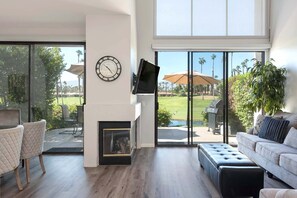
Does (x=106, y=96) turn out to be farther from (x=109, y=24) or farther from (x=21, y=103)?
(x=21, y=103)

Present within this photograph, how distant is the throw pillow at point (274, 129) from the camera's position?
496cm

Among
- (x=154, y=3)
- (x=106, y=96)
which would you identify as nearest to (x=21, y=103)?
(x=106, y=96)

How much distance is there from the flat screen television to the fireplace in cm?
→ 80

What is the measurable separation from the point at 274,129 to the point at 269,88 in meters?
1.37

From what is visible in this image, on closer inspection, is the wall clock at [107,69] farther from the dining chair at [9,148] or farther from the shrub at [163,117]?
the shrub at [163,117]

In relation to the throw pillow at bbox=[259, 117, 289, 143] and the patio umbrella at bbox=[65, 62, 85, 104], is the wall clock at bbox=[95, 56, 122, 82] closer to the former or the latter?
the patio umbrella at bbox=[65, 62, 85, 104]

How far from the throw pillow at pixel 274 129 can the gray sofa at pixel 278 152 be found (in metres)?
0.06

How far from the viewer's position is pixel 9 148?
3486 mm

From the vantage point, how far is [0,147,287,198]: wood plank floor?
371cm

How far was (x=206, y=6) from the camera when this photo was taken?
279 inches

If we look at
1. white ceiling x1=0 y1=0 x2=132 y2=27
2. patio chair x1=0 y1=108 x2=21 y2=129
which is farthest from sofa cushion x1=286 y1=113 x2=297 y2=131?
patio chair x1=0 y1=108 x2=21 y2=129

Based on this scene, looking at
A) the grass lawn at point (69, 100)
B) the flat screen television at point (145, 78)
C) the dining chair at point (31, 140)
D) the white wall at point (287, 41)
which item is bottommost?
the dining chair at point (31, 140)

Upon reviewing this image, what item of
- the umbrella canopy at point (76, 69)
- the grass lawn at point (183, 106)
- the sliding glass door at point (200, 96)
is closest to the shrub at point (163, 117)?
the sliding glass door at point (200, 96)

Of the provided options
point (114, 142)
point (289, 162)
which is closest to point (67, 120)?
point (114, 142)
